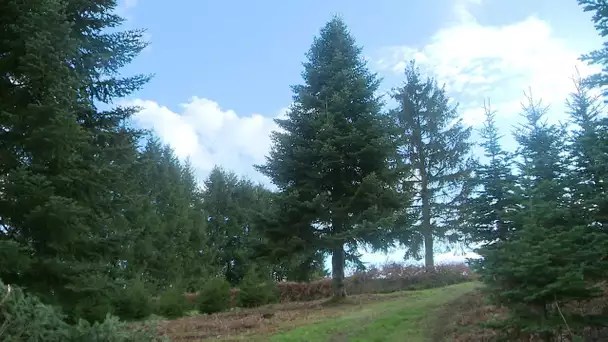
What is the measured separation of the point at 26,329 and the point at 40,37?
6.56m

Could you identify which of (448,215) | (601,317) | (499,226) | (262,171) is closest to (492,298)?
(601,317)

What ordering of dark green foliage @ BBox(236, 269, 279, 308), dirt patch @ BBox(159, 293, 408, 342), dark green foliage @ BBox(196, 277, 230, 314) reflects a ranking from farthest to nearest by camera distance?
dark green foliage @ BBox(236, 269, 279, 308) < dark green foliage @ BBox(196, 277, 230, 314) < dirt patch @ BBox(159, 293, 408, 342)

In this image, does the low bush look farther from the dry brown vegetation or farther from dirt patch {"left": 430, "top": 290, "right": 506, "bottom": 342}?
dirt patch {"left": 430, "top": 290, "right": 506, "bottom": 342}

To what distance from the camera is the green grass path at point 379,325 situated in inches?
429

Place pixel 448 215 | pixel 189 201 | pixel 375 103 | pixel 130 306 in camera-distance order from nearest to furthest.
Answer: pixel 130 306, pixel 375 103, pixel 448 215, pixel 189 201

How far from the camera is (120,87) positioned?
38.7 feet

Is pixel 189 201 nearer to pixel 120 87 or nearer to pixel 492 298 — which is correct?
pixel 120 87

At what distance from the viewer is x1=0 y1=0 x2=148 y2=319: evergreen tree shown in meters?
8.52

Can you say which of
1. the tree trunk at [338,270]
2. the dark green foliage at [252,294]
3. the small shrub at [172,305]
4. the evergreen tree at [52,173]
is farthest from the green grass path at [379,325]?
the small shrub at [172,305]

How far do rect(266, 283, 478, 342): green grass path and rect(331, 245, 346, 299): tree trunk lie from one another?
221 cm

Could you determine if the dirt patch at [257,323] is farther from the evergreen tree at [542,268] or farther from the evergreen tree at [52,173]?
the evergreen tree at [542,268]

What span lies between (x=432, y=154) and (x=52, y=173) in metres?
19.8

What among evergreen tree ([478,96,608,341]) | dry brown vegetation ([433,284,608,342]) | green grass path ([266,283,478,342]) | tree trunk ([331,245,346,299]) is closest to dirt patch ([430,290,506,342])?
dry brown vegetation ([433,284,608,342])

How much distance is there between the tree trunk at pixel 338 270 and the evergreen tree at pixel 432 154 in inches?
300
